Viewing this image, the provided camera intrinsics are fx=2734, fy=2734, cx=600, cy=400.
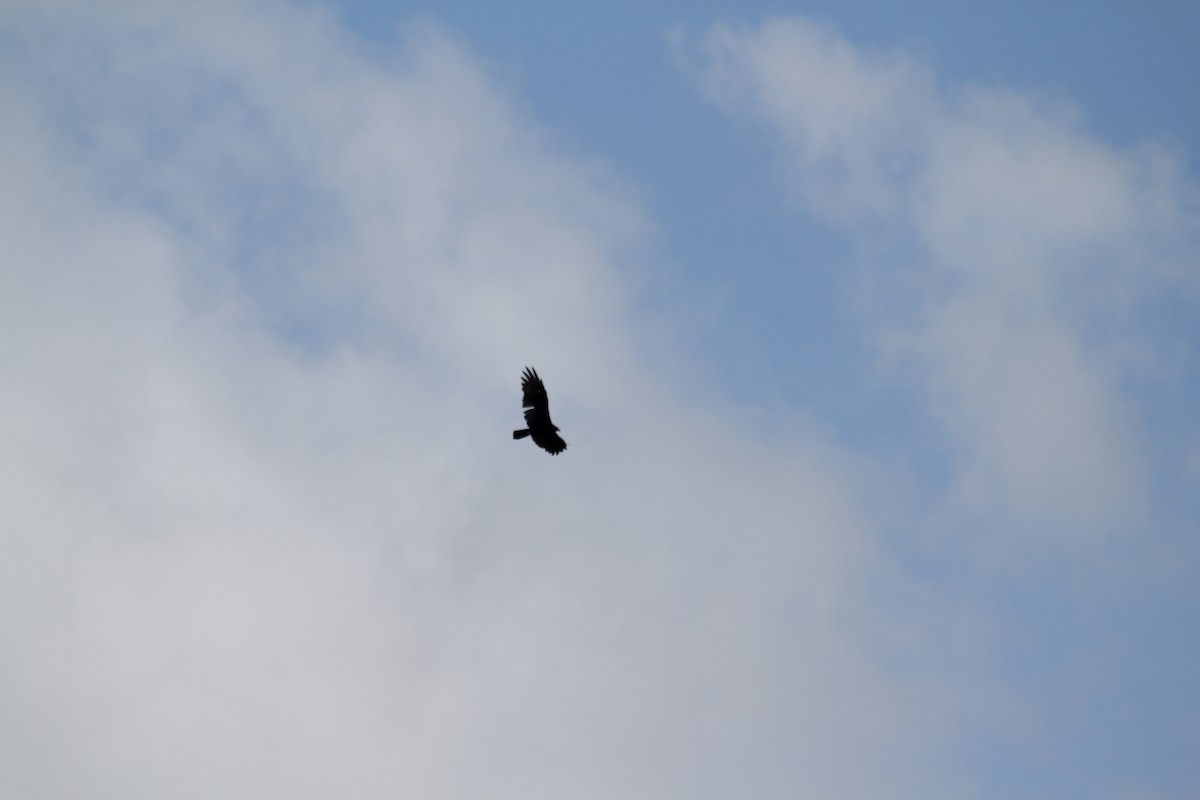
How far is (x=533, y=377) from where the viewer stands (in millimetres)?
150875

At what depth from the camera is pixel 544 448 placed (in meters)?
153

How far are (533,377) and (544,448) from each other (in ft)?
14.7
